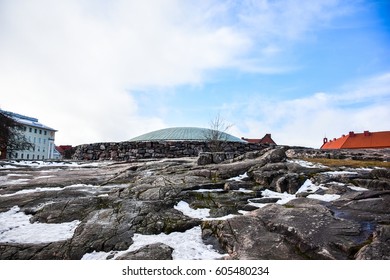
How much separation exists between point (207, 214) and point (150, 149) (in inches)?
422

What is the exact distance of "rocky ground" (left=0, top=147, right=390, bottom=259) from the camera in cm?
461

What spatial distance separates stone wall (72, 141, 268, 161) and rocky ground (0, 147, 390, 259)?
6.89m

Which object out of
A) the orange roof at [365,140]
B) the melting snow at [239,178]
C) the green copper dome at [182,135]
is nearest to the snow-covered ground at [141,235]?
the melting snow at [239,178]

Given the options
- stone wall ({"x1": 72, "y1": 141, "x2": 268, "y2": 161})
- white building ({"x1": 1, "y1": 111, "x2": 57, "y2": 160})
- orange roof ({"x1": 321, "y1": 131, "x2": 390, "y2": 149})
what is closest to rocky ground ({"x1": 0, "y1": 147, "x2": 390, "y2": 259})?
stone wall ({"x1": 72, "y1": 141, "x2": 268, "y2": 161})

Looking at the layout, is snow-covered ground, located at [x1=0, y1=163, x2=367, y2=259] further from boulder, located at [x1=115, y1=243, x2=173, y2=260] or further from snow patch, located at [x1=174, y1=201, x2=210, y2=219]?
boulder, located at [x1=115, y1=243, x2=173, y2=260]

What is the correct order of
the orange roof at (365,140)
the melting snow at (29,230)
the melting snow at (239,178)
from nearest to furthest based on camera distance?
the melting snow at (29,230) → the melting snow at (239,178) → the orange roof at (365,140)

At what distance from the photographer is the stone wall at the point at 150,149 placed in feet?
54.0

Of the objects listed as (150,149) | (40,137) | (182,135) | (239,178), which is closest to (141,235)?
(239,178)

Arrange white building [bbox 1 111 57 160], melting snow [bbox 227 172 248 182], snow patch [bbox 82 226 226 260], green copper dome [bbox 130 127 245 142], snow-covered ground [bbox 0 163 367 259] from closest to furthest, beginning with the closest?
snow patch [bbox 82 226 226 260] → snow-covered ground [bbox 0 163 367 259] → melting snow [bbox 227 172 248 182] → green copper dome [bbox 130 127 245 142] → white building [bbox 1 111 57 160]

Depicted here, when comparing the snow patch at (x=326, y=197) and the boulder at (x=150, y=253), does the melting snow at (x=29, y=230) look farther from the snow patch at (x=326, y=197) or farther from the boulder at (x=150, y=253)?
the snow patch at (x=326, y=197)

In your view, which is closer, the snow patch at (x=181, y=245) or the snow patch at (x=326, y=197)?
the snow patch at (x=181, y=245)

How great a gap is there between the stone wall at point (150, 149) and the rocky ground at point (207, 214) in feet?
22.6
